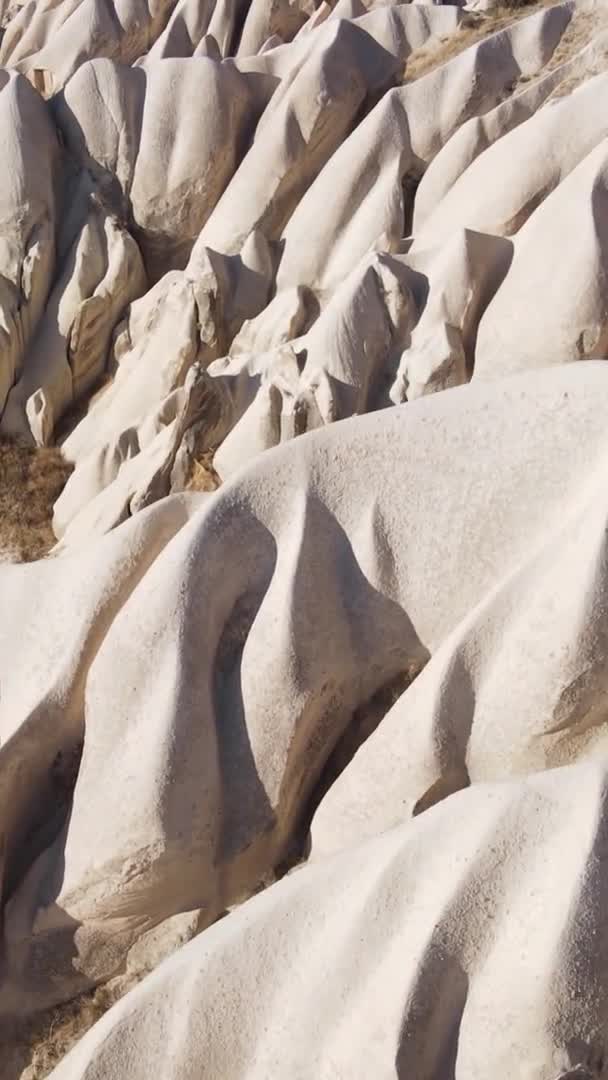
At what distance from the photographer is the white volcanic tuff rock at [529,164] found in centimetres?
898

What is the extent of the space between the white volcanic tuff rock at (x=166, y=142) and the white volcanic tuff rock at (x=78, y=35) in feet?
5.38

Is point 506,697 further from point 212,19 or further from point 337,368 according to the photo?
point 212,19

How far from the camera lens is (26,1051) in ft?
20.3

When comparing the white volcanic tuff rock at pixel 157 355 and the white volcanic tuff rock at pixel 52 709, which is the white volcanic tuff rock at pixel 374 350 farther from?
the white volcanic tuff rock at pixel 52 709

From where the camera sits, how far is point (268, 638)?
→ 20.4 ft

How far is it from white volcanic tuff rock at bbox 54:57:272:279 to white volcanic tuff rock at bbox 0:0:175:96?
1640 mm

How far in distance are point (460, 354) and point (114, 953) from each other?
174 inches

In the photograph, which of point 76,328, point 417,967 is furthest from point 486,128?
point 417,967

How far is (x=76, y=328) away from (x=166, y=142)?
2267 millimetres

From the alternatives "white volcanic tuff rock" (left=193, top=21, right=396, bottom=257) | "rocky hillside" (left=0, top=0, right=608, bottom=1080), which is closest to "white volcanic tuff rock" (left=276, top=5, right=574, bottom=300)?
"rocky hillside" (left=0, top=0, right=608, bottom=1080)

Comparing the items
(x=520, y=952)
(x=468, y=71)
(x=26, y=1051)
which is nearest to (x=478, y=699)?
(x=520, y=952)

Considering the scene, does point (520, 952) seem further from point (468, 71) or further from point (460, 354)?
point (468, 71)

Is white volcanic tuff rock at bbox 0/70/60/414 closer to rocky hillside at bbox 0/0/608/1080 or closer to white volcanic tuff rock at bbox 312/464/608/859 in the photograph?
rocky hillside at bbox 0/0/608/1080

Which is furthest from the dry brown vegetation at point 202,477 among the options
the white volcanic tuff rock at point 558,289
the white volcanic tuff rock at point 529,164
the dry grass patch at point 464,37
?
the dry grass patch at point 464,37
